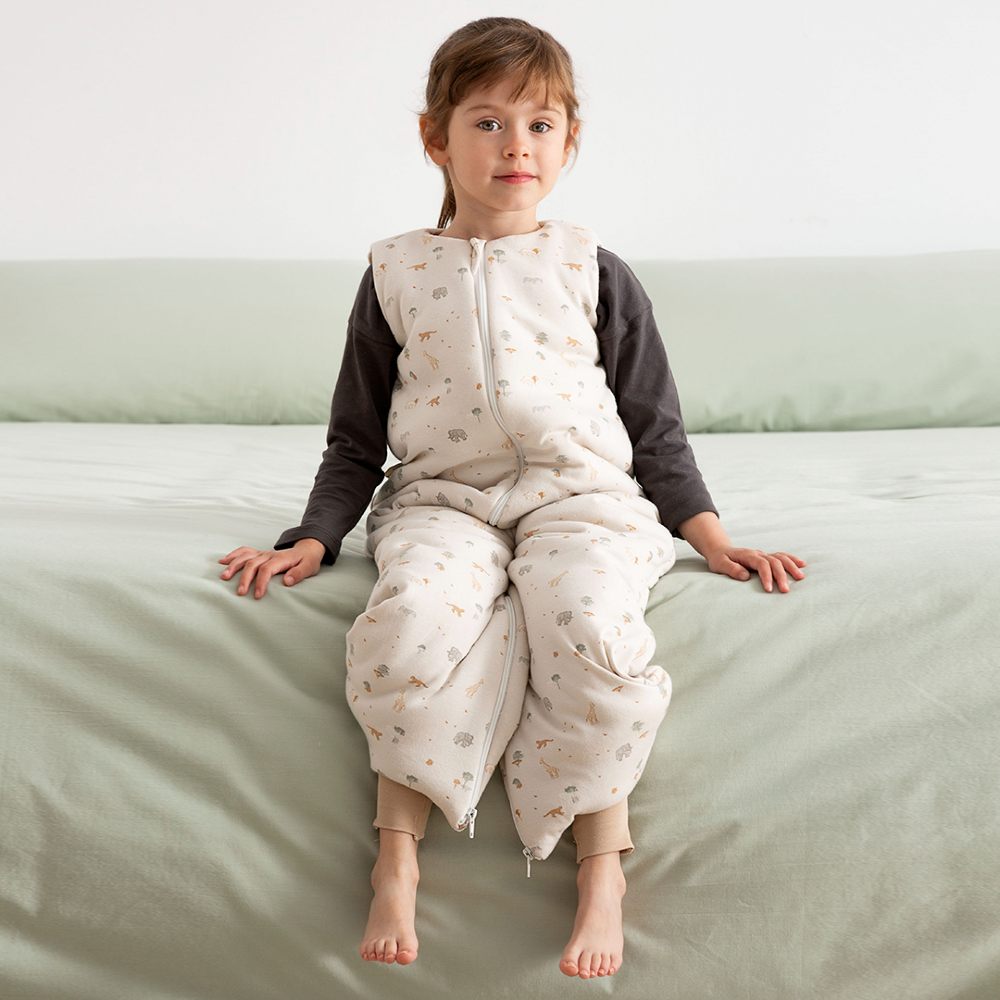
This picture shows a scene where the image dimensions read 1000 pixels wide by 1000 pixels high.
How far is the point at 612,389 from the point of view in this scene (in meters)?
1.16

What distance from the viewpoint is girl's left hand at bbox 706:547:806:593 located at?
0.97 metres

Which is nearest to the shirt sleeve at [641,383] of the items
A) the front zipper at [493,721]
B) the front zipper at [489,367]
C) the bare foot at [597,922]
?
the front zipper at [489,367]

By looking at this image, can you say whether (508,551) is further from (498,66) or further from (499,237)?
(498,66)

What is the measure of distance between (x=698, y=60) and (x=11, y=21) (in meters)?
1.40

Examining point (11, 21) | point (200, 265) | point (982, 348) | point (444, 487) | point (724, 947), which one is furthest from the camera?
point (11, 21)

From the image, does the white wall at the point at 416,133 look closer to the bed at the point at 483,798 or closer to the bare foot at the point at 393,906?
the bed at the point at 483,798

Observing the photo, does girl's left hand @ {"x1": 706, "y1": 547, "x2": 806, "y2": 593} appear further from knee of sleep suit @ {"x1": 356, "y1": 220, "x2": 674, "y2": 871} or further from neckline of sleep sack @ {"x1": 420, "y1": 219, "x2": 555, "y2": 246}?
neckline of sleep sack @ {"x1": 420, "y1": 219, "x2": 555, "y2": 246}

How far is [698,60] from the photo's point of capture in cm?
243

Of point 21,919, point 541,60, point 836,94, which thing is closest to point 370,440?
point 541,60

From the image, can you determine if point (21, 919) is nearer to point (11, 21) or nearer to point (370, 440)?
point (370, 440)

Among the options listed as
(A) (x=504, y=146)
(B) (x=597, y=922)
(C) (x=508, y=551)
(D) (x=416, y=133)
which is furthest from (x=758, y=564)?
(D) (x=416, y=133)

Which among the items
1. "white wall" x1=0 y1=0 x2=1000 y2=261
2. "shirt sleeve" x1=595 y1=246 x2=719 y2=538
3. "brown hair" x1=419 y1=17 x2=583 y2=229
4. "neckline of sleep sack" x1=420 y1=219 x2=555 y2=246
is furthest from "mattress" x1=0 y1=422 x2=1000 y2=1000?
"white wall" x1=0 y1=0 x2=1000 y2=261

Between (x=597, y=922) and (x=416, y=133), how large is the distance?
1935 millimetres

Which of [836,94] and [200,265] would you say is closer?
[200,265]
